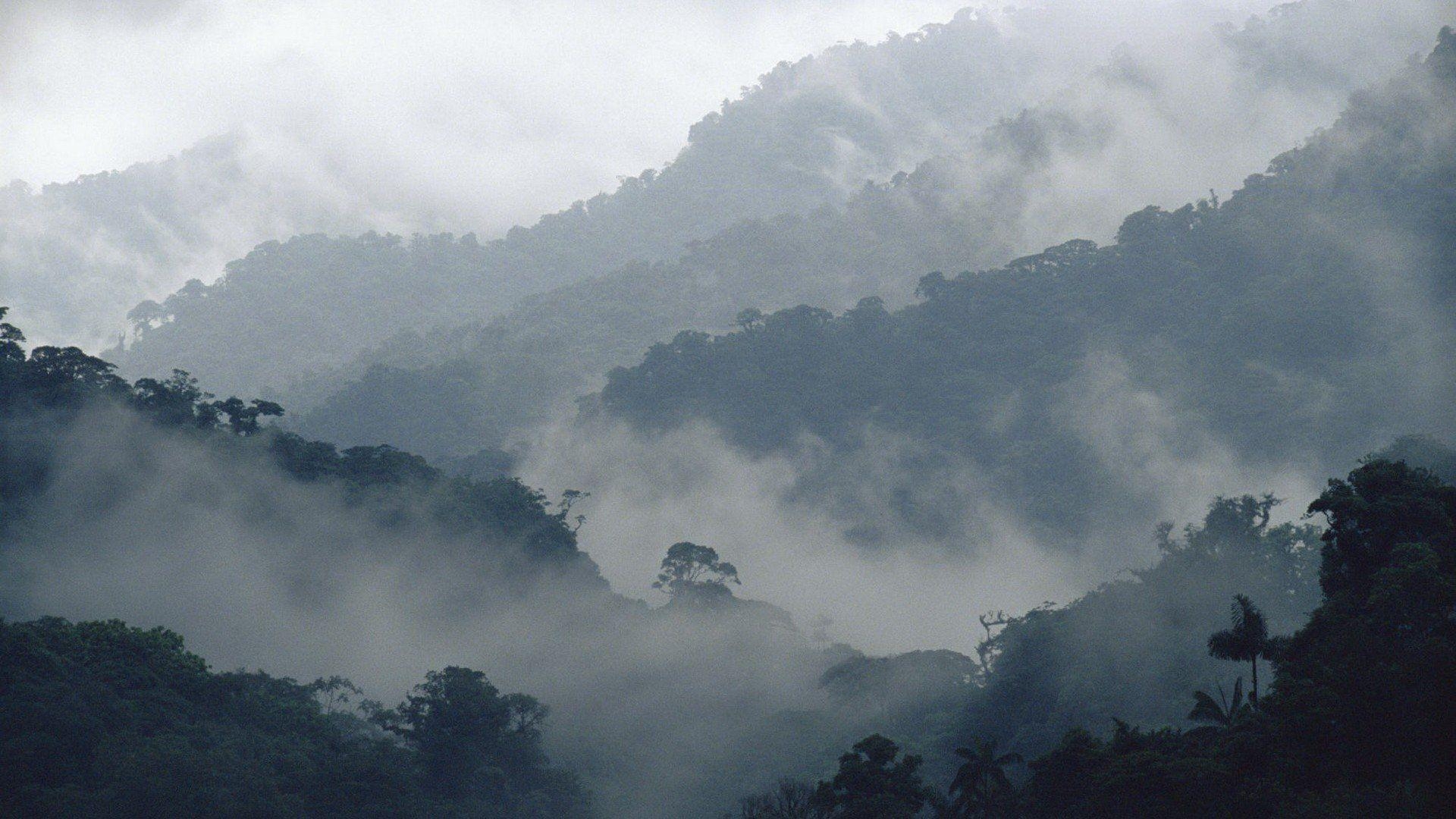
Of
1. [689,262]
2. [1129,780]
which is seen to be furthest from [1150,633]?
[689,262]

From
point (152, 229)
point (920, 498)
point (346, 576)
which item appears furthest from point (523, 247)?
point (346, 576)

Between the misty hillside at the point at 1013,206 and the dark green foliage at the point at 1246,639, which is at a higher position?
the misty hillside at the point at 1013,206

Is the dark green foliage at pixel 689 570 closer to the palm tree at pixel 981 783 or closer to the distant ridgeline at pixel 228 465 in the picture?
the distant ridgeline at pixel 228 465

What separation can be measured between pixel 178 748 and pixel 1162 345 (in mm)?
89514

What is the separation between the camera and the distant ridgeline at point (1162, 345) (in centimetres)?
9869

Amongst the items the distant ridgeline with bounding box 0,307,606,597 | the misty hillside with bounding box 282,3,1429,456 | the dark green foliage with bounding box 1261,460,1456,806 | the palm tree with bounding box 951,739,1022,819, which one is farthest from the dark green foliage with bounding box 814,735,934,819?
the misty hillside with bounding box 282,3,1429,456

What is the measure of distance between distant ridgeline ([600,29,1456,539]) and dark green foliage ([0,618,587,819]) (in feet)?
192

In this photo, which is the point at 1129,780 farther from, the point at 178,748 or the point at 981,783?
the point at 178,748

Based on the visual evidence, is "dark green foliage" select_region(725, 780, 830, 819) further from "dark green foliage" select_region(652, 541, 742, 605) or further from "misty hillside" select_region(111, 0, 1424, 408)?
"misty hillside" select_region(111, 0, 1424, 408)

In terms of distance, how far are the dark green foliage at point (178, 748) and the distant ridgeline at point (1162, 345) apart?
192ft

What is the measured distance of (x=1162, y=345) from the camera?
11350cm

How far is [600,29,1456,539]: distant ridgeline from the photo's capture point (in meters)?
98.7

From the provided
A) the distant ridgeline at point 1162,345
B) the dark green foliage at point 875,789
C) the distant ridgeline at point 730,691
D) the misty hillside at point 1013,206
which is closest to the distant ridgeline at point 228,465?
the distant ridgeline at point 730,691

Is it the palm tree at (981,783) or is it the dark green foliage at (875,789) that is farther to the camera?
Answer: the palm tree at (981,783)
